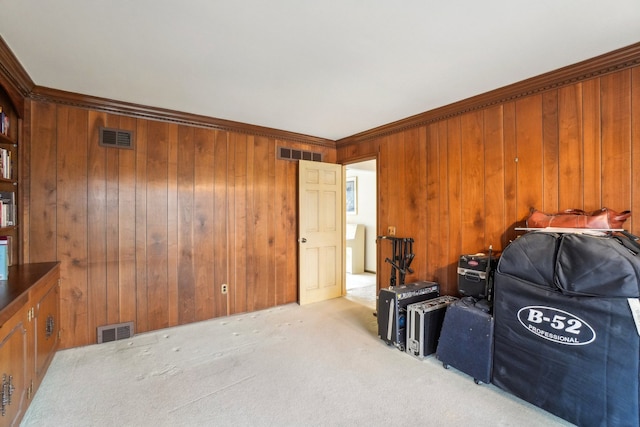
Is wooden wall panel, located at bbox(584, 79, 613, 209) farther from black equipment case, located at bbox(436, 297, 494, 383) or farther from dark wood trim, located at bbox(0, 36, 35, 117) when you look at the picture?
dark wood trim, located at bbox(0, 36, 35, 117)

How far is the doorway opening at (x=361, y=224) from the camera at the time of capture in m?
6.36

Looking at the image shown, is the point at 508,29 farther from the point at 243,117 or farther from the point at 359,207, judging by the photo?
the point at 359,207

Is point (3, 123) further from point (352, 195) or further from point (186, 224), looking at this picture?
point (352, 195)

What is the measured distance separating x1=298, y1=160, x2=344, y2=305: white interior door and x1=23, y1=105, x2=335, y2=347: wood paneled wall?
0.60 ft

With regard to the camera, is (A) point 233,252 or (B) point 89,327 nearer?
(B) point 89,327

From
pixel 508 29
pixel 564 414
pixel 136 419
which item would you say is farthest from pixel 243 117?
pixel 564 414

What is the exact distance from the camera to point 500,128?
285 cm

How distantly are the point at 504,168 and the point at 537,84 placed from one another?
0.74 metres

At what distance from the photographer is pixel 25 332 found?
1920mm

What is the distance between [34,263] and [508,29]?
4.23 metres

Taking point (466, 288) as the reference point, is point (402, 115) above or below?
above

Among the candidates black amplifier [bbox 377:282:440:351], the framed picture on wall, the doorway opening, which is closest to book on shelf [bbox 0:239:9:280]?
black amplifier [bbox 377:282:440:351]

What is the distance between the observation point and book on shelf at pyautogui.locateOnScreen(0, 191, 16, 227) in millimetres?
2388

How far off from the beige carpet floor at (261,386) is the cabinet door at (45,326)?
0.17 metres
